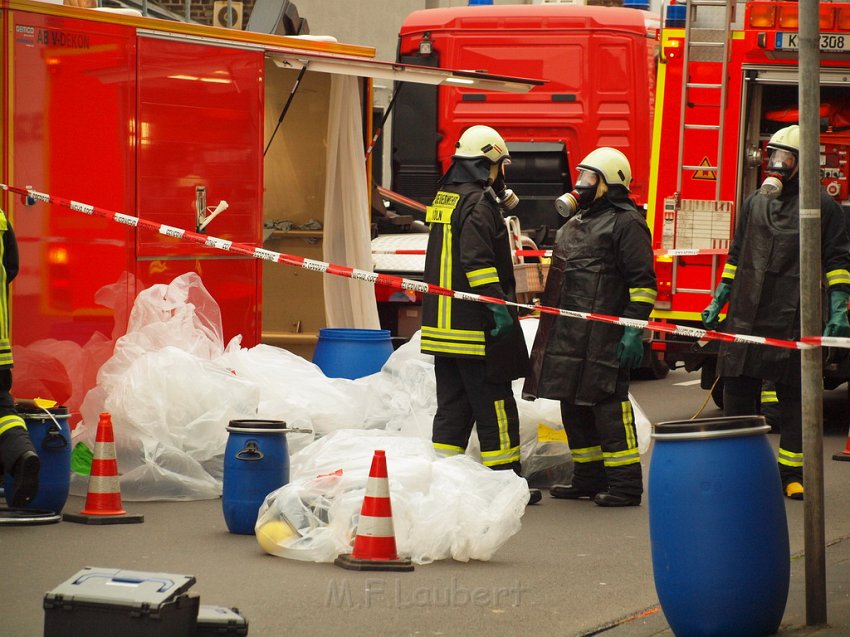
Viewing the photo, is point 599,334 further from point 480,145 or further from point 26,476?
point 26,476

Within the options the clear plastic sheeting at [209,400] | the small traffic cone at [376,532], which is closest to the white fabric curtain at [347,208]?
the clear plastic sheeting at [209,400]

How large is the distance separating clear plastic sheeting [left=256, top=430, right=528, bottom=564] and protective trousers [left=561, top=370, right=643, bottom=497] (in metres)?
1.45

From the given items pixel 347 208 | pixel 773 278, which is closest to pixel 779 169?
pixel 773 278

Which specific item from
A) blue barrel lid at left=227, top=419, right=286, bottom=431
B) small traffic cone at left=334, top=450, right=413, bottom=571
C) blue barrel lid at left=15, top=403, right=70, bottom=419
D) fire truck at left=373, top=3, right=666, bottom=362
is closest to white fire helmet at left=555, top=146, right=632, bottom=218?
blue barrel lid at left=227, top=419, right=286, bottom=431

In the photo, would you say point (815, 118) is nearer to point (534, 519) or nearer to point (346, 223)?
point (534, 519)

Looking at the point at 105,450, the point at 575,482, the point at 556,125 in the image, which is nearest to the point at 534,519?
the point at 575,482

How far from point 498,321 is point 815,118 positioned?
2860mm

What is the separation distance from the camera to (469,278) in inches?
312

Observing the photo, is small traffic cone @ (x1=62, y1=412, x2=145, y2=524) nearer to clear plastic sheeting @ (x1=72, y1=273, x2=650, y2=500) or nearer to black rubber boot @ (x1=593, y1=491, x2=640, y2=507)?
clear plastic sheeting @ (x1=72, y1=273, x2=650, y2=500)

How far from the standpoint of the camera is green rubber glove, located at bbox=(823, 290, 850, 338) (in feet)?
26.0

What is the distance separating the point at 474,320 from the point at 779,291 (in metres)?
1.72

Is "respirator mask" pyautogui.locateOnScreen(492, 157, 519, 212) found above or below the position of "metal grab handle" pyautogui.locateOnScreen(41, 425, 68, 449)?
above

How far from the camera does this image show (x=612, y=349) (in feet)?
26.5

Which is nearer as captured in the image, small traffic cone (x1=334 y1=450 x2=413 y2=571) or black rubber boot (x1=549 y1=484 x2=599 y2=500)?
small traffic cone (x1=334 y1=450 x2=413 y2=571)
